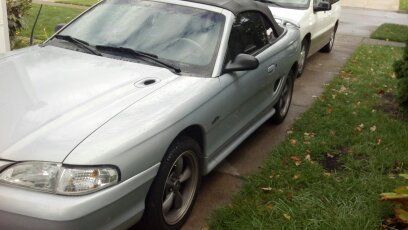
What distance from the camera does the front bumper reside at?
2.55 m

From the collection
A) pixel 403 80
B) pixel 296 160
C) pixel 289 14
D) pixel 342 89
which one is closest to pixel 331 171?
pixel 296 160

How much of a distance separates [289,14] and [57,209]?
19.5ft

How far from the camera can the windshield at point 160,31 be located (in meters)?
4.11

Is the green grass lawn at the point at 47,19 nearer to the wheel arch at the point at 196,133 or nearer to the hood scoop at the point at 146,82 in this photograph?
the hood scoop at the point at 146,82

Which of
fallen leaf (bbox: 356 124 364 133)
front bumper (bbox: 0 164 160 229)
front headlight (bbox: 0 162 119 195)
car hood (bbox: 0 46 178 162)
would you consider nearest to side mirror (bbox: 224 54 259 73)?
car hood (bbox: 0 46 178 162)

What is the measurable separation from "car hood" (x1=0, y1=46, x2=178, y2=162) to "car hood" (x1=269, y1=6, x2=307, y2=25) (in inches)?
165

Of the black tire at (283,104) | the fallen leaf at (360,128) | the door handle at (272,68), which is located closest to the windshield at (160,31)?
the door handle at (272,68)

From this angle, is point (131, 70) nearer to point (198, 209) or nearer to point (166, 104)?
point (166, 104)

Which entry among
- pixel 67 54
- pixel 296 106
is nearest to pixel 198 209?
pixel 67 54

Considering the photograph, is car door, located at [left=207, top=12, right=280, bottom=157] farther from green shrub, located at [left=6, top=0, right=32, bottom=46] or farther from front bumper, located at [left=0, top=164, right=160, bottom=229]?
green shrub, located at [left=6, top=0, right=32, bottom=46]

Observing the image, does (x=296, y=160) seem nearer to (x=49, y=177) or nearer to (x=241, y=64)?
(x=241, y=64)

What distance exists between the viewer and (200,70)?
3.98 m

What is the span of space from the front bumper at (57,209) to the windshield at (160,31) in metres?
1.53

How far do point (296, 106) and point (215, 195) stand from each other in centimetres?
292
